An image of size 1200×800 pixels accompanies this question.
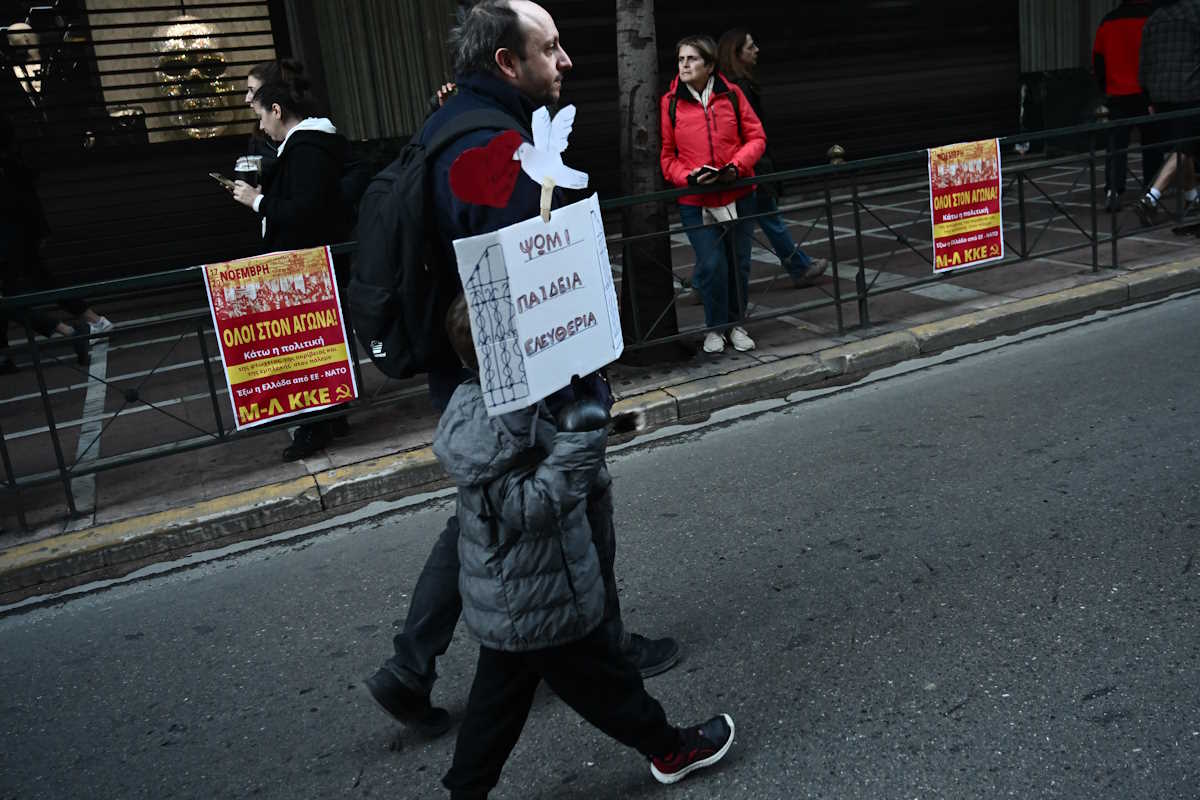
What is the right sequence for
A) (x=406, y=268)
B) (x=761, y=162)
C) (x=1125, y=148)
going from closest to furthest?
(x=406, y=268) < (x=761, y=162) < (x=1125, y=148)

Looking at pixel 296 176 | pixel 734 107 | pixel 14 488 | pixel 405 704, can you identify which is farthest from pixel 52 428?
pixel 734 107

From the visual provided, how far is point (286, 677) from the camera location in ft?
12.9

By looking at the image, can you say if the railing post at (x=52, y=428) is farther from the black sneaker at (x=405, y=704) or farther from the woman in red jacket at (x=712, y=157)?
the woman in red jacket at (x=712, y=157)

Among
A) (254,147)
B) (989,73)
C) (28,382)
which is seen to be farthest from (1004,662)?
(989,73)

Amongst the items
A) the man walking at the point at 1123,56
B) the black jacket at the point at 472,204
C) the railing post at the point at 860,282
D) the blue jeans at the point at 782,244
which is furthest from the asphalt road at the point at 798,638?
the man walking at the point at 1123,56

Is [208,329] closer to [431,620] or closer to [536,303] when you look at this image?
[431,620]

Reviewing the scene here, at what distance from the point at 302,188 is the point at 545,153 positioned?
11.5 ft

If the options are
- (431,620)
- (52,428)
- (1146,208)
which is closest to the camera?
(431,620)

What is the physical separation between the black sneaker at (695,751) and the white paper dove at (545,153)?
1455 millimetres

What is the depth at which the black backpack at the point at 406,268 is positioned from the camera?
283 cm

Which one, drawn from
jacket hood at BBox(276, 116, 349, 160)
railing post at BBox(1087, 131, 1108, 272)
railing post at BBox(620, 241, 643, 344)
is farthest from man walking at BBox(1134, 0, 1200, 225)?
jacket hood at BBox(276, 116, 349, 160)

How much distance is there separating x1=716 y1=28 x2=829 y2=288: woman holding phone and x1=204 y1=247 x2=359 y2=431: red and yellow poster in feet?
10.9

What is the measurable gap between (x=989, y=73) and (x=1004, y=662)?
557 inches

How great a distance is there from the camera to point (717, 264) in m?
7.11
